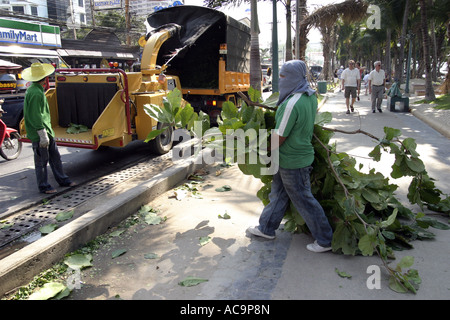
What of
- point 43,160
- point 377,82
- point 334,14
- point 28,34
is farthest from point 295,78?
point 28,34

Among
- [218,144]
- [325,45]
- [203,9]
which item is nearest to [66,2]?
[325,45]

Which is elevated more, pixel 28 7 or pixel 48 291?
pixel 28 7

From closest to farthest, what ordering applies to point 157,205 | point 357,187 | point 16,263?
point 16,263 < point 357,187 < point 157,205

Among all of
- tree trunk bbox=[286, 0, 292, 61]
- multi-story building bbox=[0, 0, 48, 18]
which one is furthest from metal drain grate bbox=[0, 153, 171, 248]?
multi-story building bbox=[0, 0, 48, 18]

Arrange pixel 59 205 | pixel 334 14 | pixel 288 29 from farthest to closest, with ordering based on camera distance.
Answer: pixel 334 14 < pixel 288 29 < pixel 59 205

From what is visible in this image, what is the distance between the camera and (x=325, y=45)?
42156mm

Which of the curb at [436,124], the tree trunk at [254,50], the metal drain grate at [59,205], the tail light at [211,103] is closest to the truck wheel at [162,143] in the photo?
the metal drain grate at [59,205]

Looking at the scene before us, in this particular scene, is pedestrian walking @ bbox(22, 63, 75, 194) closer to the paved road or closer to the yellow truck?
the yellow truck

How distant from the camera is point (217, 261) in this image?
12.5ft

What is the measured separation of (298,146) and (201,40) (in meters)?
9.00

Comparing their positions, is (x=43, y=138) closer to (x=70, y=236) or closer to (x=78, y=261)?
(x=70, y=236)

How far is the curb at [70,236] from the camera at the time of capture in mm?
3348
